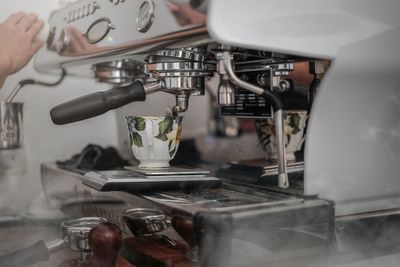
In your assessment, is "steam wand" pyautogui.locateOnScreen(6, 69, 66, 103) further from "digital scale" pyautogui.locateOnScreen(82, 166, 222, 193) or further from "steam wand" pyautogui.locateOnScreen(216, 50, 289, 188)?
"steam wand" pyautogui.locateOnScreen(216, 50, 289, 188)

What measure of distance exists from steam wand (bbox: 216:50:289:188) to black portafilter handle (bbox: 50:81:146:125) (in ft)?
0.40

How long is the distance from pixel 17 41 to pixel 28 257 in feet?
1.49

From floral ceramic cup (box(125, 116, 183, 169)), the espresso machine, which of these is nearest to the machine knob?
the espresso machine

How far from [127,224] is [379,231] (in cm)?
31

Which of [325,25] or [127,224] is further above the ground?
[325,25]

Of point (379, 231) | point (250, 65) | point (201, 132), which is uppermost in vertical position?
point (250, 65)

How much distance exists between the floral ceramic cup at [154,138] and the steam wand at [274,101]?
119mm

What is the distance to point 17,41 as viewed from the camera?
94 centimetres

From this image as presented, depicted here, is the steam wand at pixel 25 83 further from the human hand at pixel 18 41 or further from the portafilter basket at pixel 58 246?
the portafilter basket at pixel 58 246

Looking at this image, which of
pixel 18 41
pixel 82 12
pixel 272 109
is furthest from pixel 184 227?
pixel 18 41

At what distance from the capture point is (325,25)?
2.02 ft

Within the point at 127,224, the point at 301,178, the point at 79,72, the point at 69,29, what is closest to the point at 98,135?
the point at 79,72

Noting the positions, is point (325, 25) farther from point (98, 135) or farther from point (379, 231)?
point (98, 135)

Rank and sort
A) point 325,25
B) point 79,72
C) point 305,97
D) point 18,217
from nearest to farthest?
1. point 325,25
2. point 305,97
3. point 18,217
4. point 79,72
